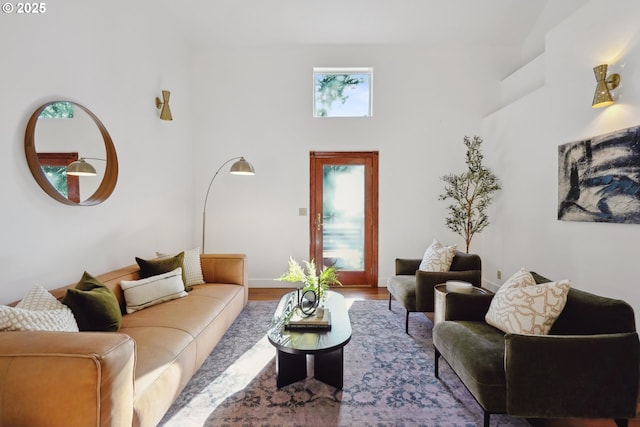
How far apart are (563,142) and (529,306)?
234 centimetres

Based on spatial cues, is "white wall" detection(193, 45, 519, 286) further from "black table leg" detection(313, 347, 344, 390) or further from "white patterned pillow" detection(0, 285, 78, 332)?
"white patterned pillow" detection(0, 285, 78, 332)

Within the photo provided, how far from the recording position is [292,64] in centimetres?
446

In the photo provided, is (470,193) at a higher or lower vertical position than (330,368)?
higher

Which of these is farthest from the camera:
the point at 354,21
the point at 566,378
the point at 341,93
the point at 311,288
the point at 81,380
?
the point at 341,93

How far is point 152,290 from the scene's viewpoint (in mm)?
2467

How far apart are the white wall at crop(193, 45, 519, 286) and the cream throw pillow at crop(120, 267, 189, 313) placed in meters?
1.91

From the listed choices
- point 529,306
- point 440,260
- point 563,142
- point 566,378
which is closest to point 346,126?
point 440,260

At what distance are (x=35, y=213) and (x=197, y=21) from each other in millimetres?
3333

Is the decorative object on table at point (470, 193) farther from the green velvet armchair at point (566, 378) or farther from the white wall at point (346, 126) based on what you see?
the green velvet armchair at point (566, 378)

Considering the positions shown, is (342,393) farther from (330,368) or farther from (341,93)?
(341,93)

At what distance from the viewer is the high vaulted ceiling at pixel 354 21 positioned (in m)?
3.83

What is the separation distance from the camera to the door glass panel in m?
4.56

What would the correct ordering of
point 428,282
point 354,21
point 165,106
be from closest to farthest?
point 428,282 < point 165,106 < point 354,21

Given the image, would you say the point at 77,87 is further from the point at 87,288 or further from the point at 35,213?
the point at 87,288
